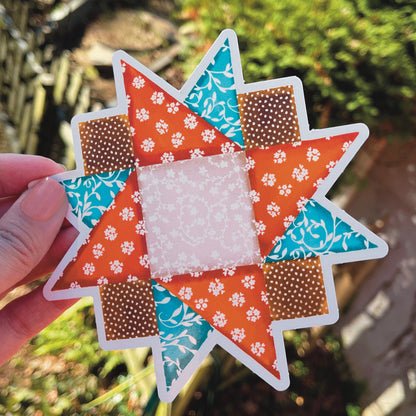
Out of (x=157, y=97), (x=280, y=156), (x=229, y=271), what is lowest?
(x=229, y=271)

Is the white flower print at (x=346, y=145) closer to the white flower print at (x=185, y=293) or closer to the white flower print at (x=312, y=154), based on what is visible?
the white flower print at (x=312, y=154)

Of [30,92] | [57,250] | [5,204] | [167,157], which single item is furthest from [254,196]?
[30,92]

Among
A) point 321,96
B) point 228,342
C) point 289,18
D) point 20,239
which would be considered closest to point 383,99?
point 321,96

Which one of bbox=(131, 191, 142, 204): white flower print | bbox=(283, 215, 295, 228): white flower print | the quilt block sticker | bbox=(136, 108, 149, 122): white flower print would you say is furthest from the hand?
bbox=(283, 215, 295, 228): white flower print

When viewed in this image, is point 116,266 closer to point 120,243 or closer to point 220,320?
point 120,243

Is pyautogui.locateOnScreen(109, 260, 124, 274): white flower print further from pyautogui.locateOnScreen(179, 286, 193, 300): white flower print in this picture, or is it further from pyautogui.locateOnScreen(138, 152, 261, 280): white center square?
pyautogui.locateOnScreen(179, 286, 193, 300): white flower print

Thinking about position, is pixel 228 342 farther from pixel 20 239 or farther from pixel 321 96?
pixel 321 96

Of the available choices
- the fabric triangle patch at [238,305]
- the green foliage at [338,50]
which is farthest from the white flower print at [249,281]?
the green foliage at [338,50]
